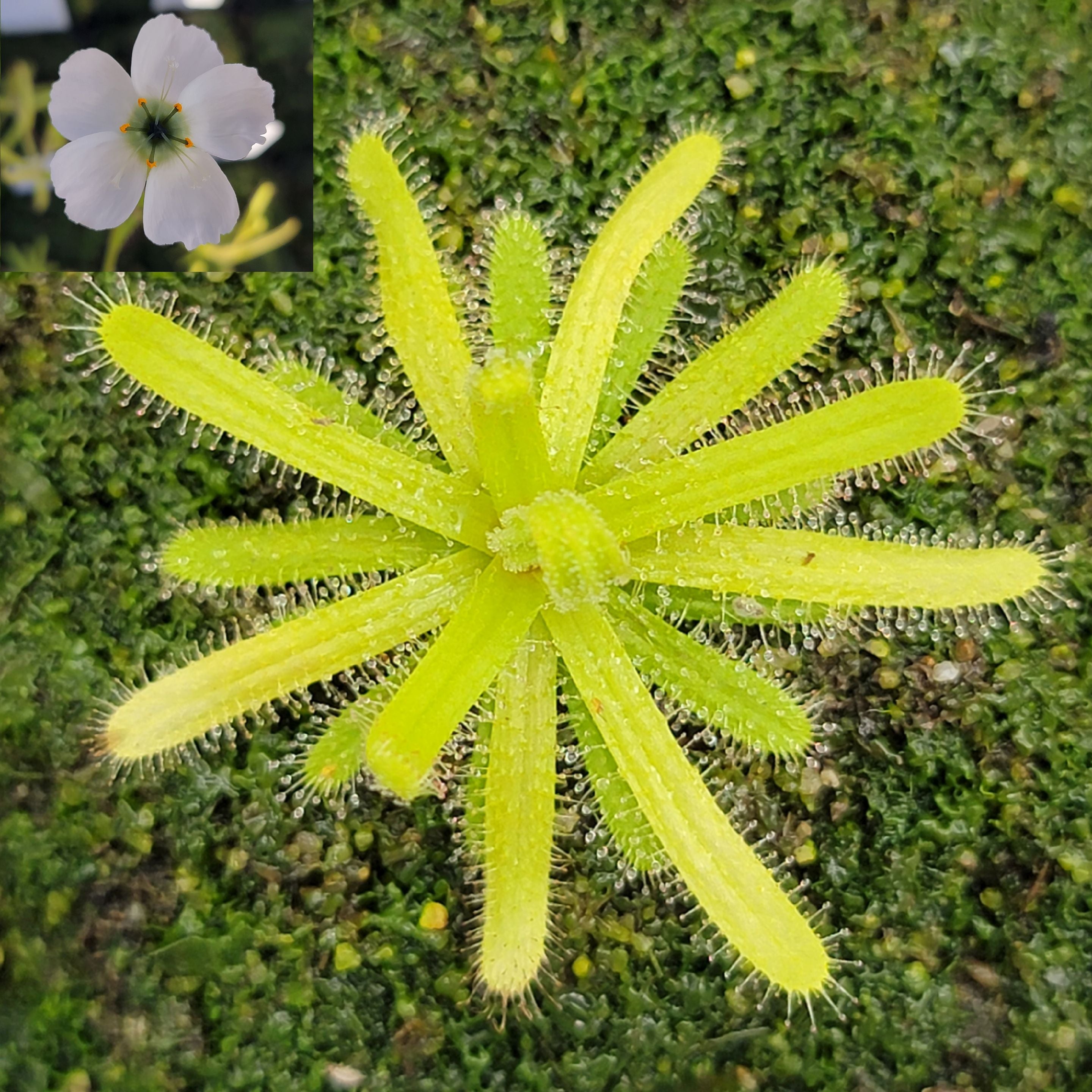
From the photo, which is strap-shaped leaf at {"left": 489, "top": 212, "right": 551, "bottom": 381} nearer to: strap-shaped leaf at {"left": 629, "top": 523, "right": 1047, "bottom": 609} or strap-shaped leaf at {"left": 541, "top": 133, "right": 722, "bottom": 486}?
strap-shaped leaf at {"left": 541, "top": 133, "right": 722, "bottom": 486}

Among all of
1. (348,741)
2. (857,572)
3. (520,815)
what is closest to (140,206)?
(348,741)

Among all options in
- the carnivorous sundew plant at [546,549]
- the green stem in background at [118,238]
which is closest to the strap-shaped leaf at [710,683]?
the carnivorous sundew plant at [546,549]

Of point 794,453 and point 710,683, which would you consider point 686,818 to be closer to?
point 710,683

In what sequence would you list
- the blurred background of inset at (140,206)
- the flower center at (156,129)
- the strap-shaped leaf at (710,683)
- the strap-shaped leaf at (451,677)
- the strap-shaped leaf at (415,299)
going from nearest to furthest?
the strap-shaped leaf at (451,677)
the strap-shaped leaf at (415,299)
the strap-shaped leaf at (710,683)
the flower center at (156,129)
the blurred background of inset at (140,206)

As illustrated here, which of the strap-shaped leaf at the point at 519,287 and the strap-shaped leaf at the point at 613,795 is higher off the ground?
the strap-shaped leaf at the point at 519,287

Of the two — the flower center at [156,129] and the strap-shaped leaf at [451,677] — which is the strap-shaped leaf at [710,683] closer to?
the strap-shaped leaf at [451,677]

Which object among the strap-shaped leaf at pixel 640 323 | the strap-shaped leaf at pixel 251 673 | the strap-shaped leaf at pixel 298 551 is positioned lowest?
the strap-shaped leaf at pixel 251 673
